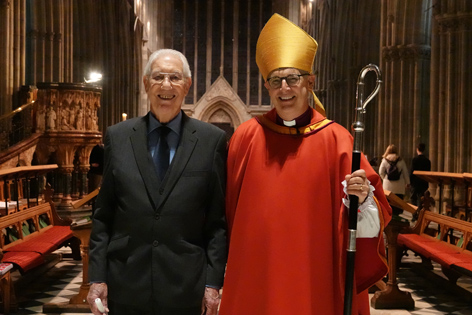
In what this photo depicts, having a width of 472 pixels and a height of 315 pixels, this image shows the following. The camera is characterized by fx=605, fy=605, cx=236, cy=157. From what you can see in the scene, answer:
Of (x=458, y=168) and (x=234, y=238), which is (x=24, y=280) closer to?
(x=234, y=238)

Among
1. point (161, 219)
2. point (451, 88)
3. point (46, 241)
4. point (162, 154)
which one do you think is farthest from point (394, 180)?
point (161, 219)

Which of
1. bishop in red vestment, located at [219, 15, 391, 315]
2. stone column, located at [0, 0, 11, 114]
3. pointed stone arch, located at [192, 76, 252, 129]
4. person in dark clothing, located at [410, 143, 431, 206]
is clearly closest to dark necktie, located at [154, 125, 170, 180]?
bishop in red vestment, located at [219, 15, 391, 315]

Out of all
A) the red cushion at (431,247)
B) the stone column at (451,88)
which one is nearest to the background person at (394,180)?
the stone column at (451,88)

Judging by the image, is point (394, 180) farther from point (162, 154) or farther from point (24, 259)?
point (162, 154)

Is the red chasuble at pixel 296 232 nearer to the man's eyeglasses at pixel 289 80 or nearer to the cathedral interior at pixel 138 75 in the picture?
the man's eyeglasses at pixel 289 80

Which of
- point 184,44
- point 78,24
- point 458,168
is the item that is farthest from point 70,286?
point 184,44

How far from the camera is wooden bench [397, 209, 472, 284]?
5.26m

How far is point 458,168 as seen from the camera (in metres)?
11.5

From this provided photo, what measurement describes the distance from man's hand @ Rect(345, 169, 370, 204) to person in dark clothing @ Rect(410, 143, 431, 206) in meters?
9.25

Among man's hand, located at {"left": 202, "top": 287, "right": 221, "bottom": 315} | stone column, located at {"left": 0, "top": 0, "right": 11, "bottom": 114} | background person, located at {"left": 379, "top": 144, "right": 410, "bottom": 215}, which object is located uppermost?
stone column, located at {"left": 0, "top": 0, "right": 11, "bottom": 114}

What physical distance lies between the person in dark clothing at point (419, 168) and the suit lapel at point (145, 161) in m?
9.47

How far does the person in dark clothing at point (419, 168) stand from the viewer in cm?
1138

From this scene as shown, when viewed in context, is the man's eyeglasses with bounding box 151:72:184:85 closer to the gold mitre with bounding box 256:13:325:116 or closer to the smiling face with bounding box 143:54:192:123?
the smiling face with bounding box 143:54:192:123

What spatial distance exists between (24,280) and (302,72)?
4.96 metres
